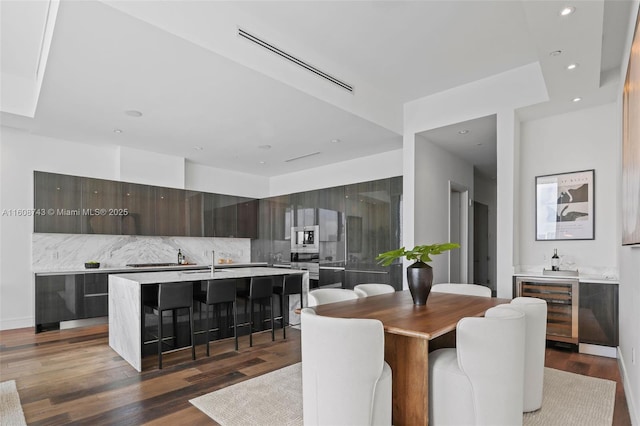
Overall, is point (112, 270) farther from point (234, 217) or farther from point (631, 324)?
point (631, 324)

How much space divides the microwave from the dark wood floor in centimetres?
244

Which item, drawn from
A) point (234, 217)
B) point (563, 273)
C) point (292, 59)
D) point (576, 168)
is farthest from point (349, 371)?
point (234, 217)

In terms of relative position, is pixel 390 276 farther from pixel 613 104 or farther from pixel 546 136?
pixel 613 104

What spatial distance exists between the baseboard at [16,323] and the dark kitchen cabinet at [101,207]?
1.37 metres

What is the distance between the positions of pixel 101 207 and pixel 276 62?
402 centimetres

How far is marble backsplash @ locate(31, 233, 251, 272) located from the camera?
5.42m

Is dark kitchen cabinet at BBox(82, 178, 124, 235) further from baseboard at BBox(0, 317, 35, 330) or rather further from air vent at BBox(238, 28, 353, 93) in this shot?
air vent at BBox(238, 28, 353, 93)

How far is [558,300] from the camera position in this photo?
3949 millimetres

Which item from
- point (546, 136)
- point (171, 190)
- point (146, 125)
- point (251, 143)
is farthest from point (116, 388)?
point (546, 136)

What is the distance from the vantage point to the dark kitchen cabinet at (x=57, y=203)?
529 cm

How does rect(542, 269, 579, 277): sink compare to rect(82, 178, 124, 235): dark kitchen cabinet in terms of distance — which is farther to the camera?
rect(82, 178, 124, 235): dark kitchen cabinet

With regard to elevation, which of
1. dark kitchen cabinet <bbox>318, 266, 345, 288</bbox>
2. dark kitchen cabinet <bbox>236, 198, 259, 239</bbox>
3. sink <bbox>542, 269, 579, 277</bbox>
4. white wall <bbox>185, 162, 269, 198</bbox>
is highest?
white wall <bbox>185, 162, 269, 198</bbox>

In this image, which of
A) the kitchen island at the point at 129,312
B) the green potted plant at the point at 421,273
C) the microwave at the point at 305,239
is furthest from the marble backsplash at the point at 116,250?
the green potted plant at the point at 421,273

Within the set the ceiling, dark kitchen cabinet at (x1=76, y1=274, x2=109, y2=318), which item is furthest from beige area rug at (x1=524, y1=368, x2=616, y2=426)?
dark kitchen cabinet at (x1=76, y1=274, x2=109, y2=318)
